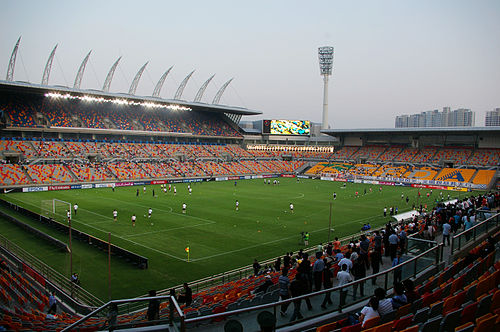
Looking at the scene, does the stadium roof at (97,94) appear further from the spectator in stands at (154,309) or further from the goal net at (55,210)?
the spectator in stands at (154,309)

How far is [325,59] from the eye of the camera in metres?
99.4

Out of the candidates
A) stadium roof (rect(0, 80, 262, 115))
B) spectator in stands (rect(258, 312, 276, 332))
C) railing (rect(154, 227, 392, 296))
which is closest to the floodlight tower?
stadium roof (rect(0, 80, 262, 115))

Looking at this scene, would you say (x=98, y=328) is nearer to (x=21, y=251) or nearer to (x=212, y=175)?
(x=21, y=251)

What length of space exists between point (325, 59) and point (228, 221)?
3014 inches

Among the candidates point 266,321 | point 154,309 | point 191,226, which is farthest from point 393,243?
point 191,226

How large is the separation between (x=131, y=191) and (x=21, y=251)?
3022cm

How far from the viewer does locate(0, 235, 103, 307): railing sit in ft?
55.5

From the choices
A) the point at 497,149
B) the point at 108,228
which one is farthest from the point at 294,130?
the point at 108,228

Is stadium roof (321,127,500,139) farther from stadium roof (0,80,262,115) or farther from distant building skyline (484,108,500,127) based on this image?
distant building skyline (484,108,500,127)

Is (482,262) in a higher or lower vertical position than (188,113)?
lower

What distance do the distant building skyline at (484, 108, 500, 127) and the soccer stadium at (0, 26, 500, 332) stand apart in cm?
7186

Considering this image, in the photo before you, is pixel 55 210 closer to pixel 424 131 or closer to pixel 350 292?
pixel 350 292

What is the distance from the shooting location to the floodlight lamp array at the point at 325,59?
98.0 meters

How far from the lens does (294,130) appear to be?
99812 mm
